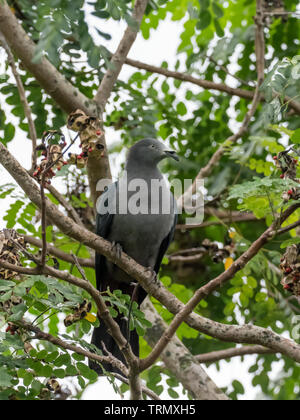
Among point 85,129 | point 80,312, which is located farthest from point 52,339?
point 85,129

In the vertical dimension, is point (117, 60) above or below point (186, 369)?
above

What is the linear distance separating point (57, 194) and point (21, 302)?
52.7 inches

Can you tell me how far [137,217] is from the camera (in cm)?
445

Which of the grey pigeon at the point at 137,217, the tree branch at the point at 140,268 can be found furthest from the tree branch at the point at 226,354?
the tree branch at the point at 140,268

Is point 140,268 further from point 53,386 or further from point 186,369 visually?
point 186,369

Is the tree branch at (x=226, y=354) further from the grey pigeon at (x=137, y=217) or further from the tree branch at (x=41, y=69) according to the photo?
the tree branch at (x=41, y=69)

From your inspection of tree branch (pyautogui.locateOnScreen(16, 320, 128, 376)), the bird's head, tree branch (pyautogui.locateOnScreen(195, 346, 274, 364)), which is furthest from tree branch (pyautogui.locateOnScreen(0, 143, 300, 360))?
the bird's head

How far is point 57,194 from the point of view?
4.27m

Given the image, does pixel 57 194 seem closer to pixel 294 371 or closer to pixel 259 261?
pixel 259 261

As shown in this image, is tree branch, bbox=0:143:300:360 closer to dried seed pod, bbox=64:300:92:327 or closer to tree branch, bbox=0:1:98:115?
dried seed pod, bbox=64:300:92:327

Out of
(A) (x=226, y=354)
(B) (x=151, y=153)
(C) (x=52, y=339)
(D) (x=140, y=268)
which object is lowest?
(C) (x=52, y=339)

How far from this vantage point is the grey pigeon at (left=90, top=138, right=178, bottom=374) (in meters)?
4.45

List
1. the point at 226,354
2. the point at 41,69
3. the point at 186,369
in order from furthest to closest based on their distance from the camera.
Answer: the point at 226,354, the point at 41,69, the point at 186,369

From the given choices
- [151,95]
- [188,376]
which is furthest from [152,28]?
[188,376]
